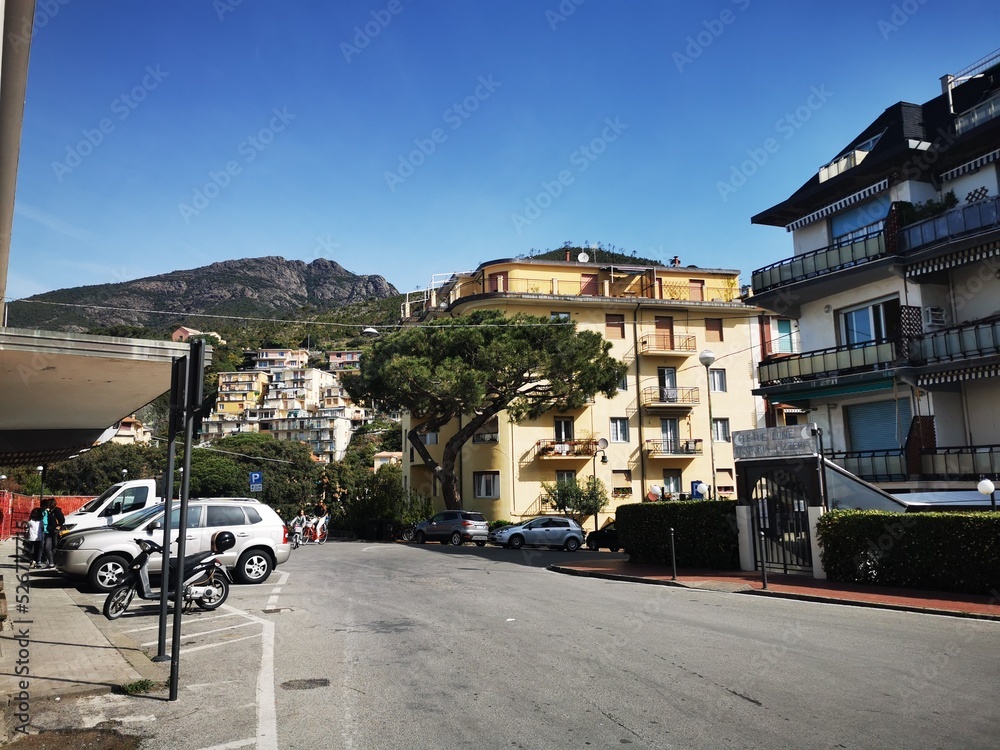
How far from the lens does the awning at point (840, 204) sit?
2550 cm

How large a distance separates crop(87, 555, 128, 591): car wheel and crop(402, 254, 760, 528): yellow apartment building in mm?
29575

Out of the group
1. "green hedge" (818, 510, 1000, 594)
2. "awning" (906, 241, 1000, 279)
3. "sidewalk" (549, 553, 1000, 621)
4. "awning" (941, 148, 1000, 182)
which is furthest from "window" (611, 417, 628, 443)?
"green hedge" (818, 510, 1000, 594)

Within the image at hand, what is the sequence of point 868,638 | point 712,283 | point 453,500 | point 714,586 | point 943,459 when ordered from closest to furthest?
point 868,638 < point 714,586 < point 943,459 < point 453,500 < point 712,283

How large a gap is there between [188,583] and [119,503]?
11.0 metres

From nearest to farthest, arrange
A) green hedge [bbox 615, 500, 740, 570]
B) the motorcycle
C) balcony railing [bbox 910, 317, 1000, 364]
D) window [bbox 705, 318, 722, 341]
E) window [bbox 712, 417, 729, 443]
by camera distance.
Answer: the motorcycle, green hedge [bbox 615, 500, 740, 570], balcony railing [bbox 910, 317, 1000, 364], window [bbox 712, 417, 729, 443], window [bbox 705, 318, 722, 341]

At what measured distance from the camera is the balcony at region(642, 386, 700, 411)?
45.8 m

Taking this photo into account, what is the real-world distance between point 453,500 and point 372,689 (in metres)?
34.0

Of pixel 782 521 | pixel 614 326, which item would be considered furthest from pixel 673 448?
pixel 782 521

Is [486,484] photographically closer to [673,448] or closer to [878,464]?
[673,448]

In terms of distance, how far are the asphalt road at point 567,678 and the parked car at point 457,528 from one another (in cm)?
2371

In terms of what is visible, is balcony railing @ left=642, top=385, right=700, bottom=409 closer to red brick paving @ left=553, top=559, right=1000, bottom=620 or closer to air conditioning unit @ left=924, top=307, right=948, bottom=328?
air conditioning unit @ left=924, top=307, right=948, bottom=328

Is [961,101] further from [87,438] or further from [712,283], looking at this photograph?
[87,438]

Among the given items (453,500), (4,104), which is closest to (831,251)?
(453,500)

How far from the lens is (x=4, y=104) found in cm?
636
